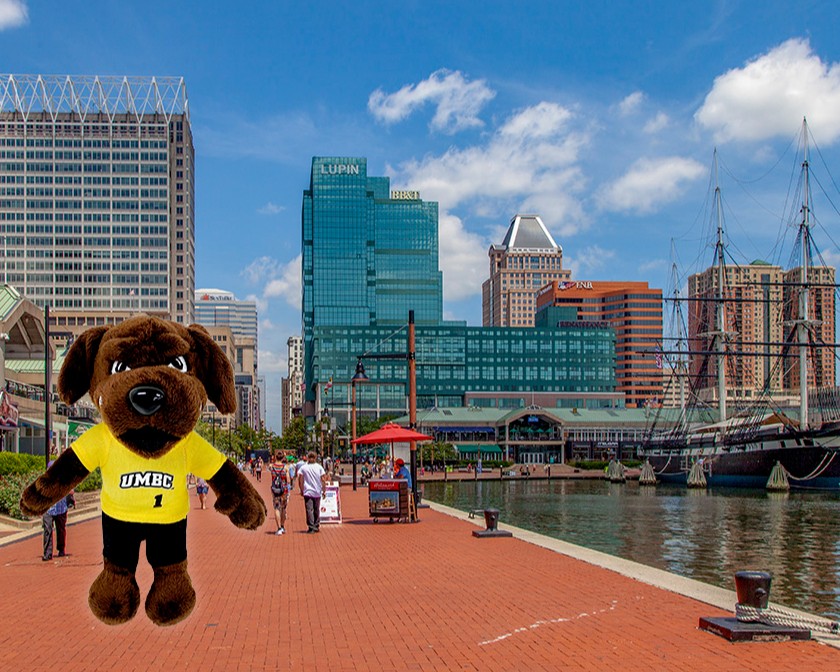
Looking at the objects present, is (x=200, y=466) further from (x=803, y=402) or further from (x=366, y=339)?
(x=366, y=339)

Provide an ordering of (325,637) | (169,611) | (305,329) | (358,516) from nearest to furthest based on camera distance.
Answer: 1. (169,611)
2. (325,637)
3. (358,516)
4. (305,329)

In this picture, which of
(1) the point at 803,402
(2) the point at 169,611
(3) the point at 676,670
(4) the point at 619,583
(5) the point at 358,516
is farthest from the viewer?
(1) the point at 803,402

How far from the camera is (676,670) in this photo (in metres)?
8.37

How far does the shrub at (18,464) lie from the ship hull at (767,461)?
55.9 metres

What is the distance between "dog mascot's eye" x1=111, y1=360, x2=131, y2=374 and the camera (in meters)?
4.67

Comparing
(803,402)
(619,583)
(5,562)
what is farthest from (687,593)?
(803,402)

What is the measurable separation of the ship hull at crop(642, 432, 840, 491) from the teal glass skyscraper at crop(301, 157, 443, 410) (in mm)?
103351

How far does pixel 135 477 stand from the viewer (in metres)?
4.74

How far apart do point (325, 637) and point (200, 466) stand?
5354mm

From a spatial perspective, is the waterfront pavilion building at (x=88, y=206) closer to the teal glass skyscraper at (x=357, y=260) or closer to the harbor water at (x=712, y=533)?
the teal glass skyscraper at (x=357, y=260)

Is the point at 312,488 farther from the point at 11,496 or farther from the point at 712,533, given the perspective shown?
the point at 712,533

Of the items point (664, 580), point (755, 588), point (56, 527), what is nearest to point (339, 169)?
point (56, 527)

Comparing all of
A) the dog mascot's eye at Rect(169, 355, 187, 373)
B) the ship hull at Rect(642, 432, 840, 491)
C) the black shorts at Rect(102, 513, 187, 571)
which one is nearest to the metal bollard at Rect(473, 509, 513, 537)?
the black shorts at Rect(102, 513, 187, 571)

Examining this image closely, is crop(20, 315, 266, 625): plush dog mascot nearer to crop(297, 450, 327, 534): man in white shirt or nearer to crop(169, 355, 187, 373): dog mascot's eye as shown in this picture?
crop(169, 355, 187, 373): dog mascot's eye
